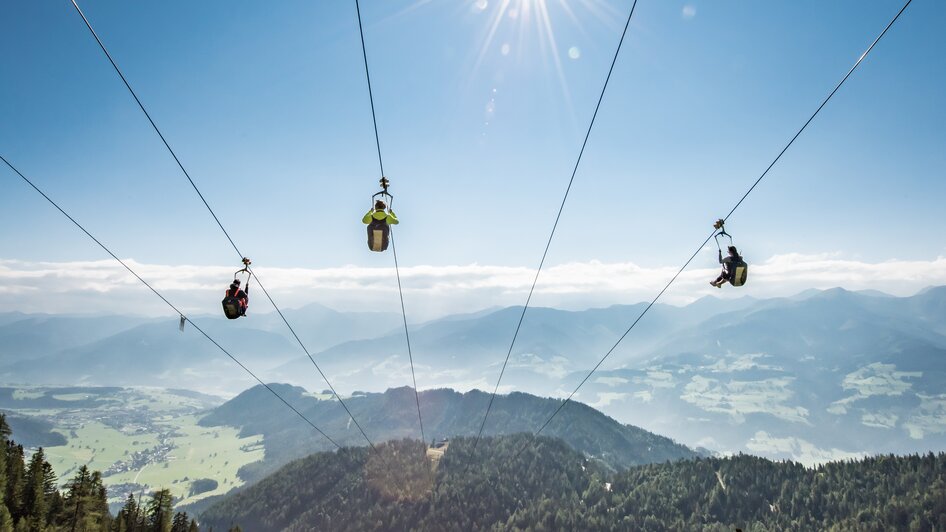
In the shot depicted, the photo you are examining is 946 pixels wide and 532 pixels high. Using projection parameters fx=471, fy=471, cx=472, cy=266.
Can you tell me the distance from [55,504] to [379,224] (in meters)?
91.5

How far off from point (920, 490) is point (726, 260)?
187 metres

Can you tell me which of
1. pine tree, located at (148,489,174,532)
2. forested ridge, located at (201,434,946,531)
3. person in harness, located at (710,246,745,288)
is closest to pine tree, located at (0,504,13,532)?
pine tree, located at (148,489,174,532)

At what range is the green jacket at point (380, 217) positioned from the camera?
51.5 ft

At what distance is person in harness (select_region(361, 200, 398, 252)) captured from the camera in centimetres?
1577

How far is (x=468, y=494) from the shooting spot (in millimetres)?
181000

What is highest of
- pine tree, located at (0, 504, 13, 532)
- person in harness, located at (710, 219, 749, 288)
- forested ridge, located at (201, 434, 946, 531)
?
person in harness, located at (710, 219, 749, 288)

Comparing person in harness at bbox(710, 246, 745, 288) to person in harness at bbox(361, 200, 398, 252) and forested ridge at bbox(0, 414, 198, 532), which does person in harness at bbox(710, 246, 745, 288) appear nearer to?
person in harness at bbox(361, 200, 398, 252)

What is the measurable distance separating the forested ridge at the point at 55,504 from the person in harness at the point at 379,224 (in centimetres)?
7345

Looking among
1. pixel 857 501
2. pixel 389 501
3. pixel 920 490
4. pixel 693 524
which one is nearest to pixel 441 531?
pixel 389 501

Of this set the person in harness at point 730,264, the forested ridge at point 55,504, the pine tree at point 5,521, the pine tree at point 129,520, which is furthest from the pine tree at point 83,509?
the person in harness at point 730,264

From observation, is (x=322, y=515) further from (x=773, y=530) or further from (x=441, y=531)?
(x=773, y=530)

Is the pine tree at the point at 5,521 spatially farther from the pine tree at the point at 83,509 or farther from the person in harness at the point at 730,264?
the person in harness at the point at 730,264

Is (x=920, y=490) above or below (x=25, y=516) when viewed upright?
below

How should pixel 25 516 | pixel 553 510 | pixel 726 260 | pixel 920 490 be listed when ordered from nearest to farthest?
pixel 726 260 → pixel 25 516 → pixel 920 490 → pixel 553 510
